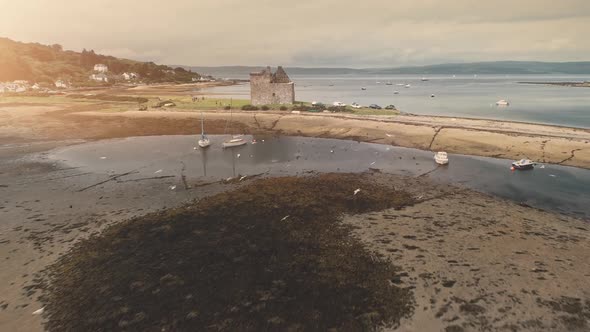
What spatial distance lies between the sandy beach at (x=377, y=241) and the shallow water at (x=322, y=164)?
2.11 meters

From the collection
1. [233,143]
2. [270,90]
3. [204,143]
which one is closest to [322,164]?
[233,143]

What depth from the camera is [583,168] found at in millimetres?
35531

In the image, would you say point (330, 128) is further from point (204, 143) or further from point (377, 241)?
point (377, 241)

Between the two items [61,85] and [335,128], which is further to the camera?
[61,85]

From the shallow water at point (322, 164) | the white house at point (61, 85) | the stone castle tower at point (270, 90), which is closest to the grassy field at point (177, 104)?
the stone castle tower at point (270, 90)

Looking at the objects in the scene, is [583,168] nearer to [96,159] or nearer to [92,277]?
[92,277]

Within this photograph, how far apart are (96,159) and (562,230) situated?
4424 cm

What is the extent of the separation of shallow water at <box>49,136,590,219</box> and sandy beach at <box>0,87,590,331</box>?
211 cm

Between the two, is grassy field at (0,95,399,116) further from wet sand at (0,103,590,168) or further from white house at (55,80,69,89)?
white house at (55,80,69,89)

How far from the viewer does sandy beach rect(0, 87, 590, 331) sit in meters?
14.3

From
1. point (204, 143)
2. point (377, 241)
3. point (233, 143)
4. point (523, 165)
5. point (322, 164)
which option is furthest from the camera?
point (233, 143)

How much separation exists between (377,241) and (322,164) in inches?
725

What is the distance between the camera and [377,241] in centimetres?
2041

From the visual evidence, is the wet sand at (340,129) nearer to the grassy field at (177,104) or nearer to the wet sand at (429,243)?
the grassy field at (177,104)
